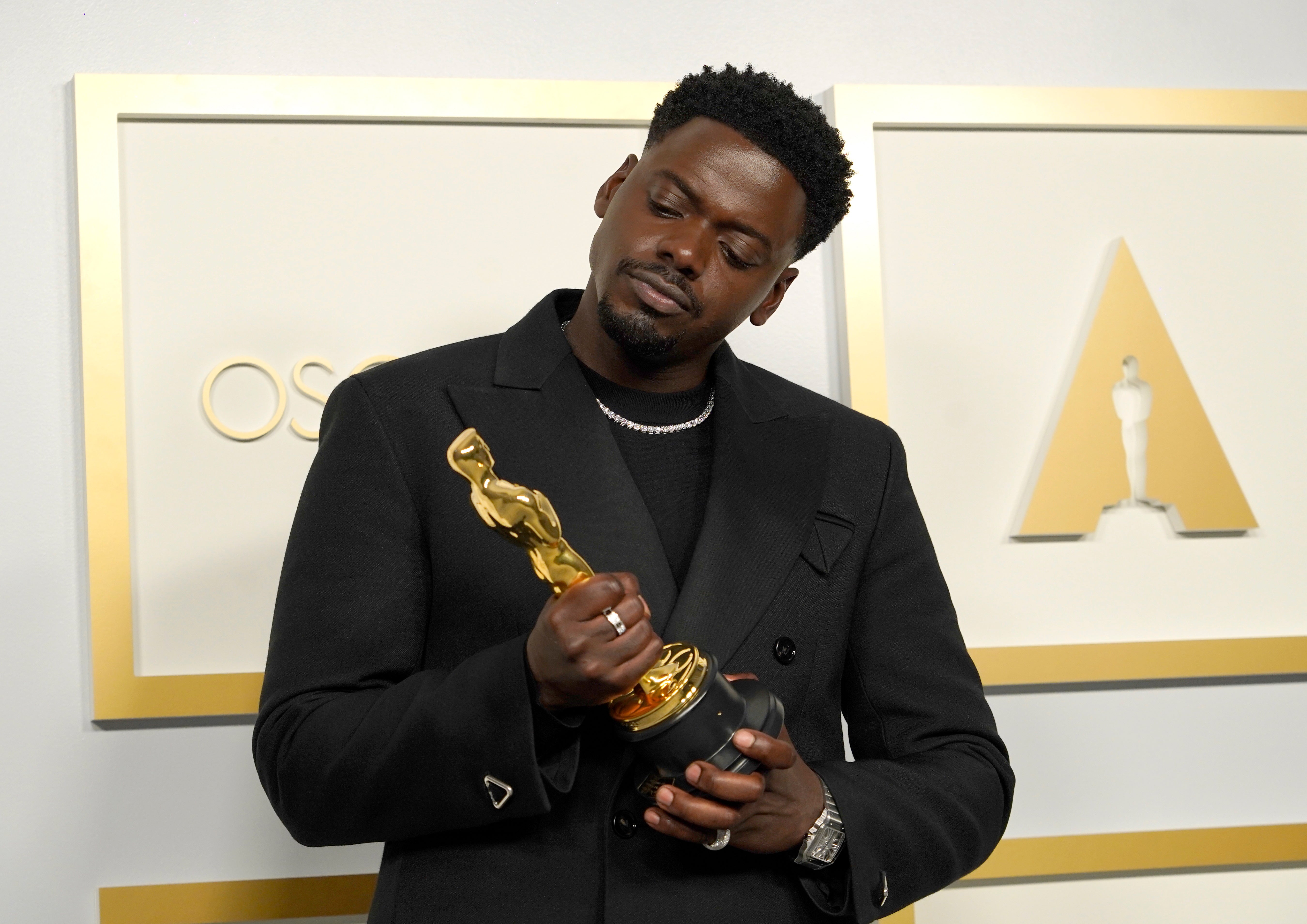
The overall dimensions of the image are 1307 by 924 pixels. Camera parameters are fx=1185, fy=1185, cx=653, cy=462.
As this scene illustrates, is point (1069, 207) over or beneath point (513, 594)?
over

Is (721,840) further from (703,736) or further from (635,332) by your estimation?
(635,332)

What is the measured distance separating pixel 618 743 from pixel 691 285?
1.58ft

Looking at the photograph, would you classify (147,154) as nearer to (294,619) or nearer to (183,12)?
(183,12)

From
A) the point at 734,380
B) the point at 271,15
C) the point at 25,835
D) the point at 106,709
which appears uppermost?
the point at 271,15

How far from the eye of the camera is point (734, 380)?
1.44m

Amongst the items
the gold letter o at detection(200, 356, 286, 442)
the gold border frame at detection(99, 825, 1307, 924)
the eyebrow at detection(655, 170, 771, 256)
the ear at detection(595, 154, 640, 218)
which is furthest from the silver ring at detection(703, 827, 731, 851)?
the gold letter o at detection(200, 356, 286, 442)

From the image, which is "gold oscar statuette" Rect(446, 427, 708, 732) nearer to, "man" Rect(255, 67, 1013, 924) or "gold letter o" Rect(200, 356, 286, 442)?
"man" Rect(255, 67, 1013, 924)

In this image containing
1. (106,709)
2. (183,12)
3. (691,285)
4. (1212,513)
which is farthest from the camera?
(1212,513)

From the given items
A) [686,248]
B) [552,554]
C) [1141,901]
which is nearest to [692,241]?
[686,248]

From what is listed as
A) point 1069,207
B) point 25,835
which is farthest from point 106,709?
point 1069,207

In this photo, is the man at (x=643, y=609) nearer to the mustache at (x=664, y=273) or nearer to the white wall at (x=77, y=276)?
the mustache at (x=664, y=273)

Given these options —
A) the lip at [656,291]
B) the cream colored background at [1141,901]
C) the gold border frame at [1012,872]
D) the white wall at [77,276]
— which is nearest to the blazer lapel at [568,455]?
the lip at [656,291]

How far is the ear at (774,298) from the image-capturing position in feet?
4.79

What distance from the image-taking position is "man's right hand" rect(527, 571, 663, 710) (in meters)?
0.88
